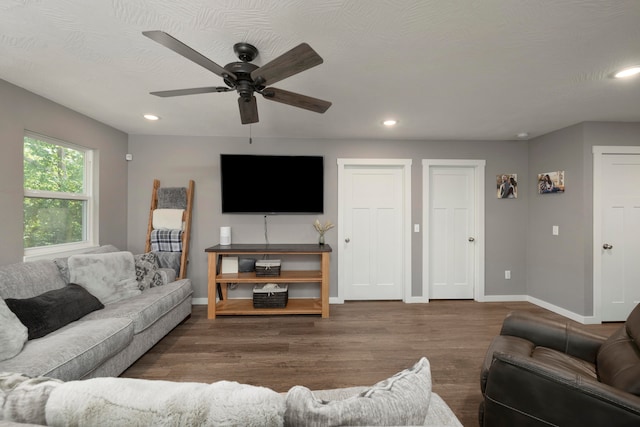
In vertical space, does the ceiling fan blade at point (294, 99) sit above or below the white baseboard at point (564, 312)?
above

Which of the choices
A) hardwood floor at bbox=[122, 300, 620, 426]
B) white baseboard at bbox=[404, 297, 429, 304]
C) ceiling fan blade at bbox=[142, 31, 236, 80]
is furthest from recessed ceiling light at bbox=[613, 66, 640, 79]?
white baseboard at bbox=[404, 297, 429, 304]

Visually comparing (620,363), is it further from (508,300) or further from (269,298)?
(269,298)

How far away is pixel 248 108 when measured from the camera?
5.70 ft

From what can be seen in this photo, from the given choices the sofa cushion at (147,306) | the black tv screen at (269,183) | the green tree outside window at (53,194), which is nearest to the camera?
the sofa cushion at (147,306)

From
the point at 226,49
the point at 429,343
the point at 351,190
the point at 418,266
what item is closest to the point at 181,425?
the point at 226,49

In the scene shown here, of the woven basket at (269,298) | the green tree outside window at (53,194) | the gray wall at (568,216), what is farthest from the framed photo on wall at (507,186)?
the green tree outside window at (53,194)

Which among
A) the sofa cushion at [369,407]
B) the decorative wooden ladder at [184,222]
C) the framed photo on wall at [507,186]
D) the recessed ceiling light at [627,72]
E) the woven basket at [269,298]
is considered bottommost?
the woven basket at [269,298]

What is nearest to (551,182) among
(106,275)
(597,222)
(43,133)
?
(597,222)

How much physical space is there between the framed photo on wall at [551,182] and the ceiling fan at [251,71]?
3395mm

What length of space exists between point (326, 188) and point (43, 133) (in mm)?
3059

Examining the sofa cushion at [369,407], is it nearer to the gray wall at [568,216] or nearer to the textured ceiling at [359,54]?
the textured ceiling at [359,54]

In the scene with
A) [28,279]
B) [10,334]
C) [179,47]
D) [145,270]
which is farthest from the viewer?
[145,270]

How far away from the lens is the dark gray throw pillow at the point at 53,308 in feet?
5.64

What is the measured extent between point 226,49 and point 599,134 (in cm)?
412
